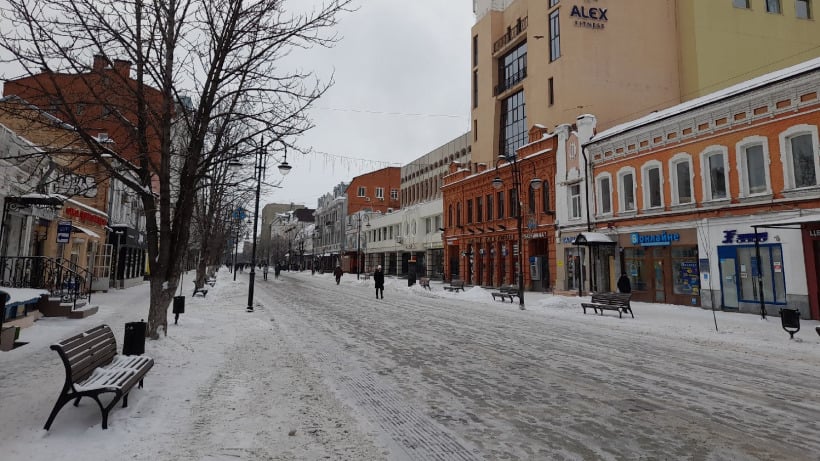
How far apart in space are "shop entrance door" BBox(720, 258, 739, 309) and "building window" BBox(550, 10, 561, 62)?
764 inches

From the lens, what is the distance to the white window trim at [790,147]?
15039 millimetres

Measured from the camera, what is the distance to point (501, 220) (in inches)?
1328

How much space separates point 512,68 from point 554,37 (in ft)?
21.9

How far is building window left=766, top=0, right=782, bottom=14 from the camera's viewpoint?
31.8 meters

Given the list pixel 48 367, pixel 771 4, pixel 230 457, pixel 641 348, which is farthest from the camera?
pixel 771 4

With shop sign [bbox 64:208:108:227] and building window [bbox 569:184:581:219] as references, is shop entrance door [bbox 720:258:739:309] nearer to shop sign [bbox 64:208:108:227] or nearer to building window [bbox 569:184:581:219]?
building window [bbox 569:184:581:219]

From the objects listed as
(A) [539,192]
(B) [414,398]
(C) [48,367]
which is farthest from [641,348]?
(A) [539,192]

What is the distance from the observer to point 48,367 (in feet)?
23.8

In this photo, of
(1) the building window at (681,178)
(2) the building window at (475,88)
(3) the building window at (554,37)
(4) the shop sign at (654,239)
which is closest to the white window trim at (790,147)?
(1) the building window at (681,178)

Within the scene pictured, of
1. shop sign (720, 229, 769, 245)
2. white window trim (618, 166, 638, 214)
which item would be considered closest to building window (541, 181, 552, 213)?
white window trim (618, 166, 638, 214)

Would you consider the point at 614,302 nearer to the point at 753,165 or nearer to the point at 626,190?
the point at 753,165

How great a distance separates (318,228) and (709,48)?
7224cm

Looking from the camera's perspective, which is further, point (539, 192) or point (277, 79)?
point (539, 192)

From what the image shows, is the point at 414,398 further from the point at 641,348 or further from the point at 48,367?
the point at 641,348
